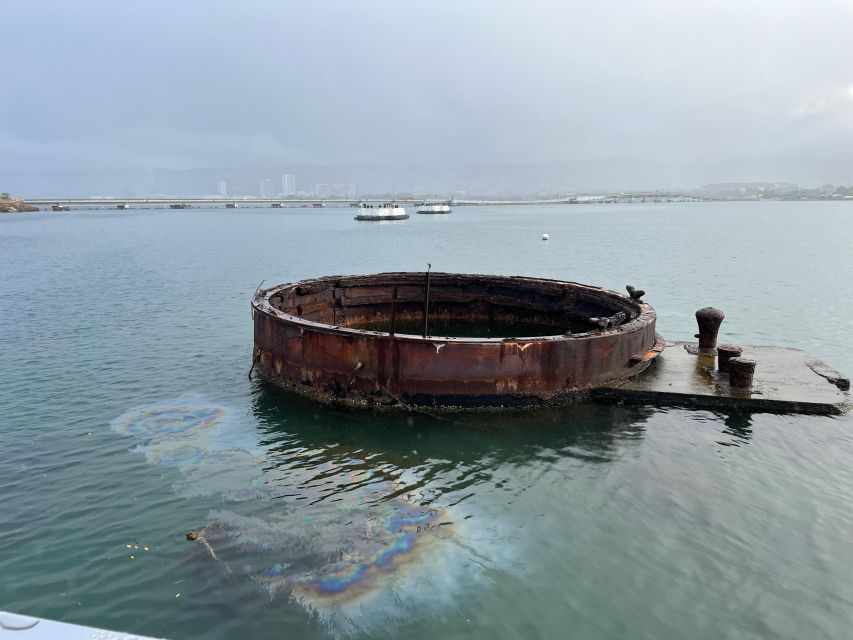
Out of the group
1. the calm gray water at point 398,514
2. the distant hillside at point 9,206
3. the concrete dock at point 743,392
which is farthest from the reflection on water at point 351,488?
the distant hillside at point 9,206

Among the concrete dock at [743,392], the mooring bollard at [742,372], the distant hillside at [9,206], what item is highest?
the distant hillside at [9,206]

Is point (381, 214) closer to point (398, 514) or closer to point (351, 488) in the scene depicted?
point (351, 488)

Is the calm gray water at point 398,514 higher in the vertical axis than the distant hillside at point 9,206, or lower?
lower

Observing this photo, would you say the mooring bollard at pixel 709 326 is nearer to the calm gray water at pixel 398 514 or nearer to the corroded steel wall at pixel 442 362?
the corroded steel wall at pixel 442 362

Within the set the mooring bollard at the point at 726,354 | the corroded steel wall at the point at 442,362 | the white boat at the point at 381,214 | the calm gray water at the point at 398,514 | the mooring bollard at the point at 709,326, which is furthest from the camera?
the white boat at the point at 381,214

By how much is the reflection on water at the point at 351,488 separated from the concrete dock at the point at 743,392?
101 cm

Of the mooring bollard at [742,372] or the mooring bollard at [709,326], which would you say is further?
the mooring bollard at [709,326]

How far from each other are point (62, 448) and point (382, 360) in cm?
681

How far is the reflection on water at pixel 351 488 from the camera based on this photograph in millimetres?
7125

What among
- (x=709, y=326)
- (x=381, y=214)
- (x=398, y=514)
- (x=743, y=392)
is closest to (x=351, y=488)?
(x=398, y=514)

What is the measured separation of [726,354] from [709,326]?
2158 millimetres

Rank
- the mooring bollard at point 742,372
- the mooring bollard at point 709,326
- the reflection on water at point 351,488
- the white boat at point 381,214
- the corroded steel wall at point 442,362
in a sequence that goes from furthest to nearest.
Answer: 1. the white boat at point 381,214
2. the mooring bollard at point 709,326
3. the mooring bollard at point 742,372
4. the corroded steel wall at point 442,362
5. the reflection on water at point 351,488

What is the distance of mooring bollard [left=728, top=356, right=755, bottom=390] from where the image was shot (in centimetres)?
1291

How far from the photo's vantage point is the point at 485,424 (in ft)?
38.9
